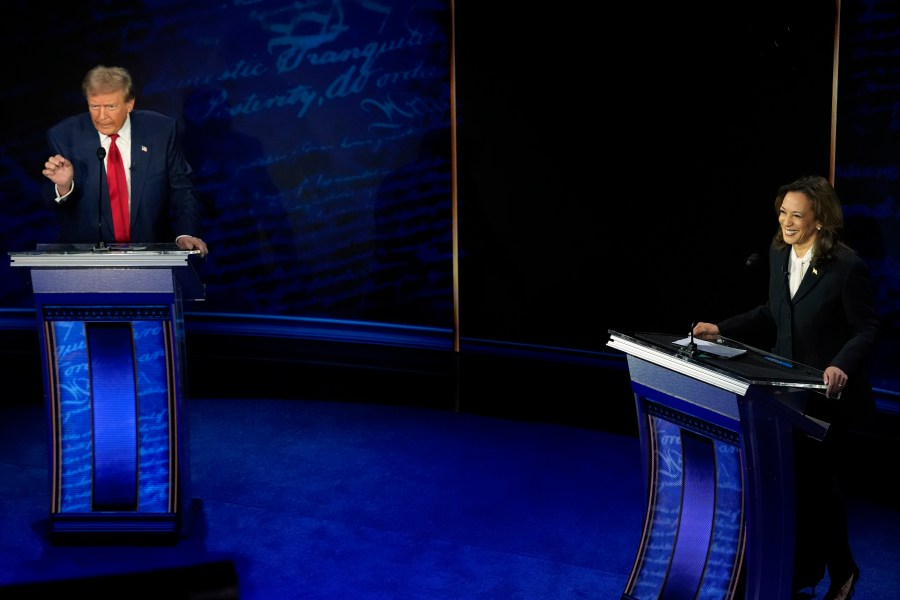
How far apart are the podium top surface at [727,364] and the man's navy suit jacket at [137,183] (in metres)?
1.82

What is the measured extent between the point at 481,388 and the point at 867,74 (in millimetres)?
2459

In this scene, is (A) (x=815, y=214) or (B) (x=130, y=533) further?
(B) (x=130, y=533)

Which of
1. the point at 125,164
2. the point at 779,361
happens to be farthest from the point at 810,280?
the point at 125,164

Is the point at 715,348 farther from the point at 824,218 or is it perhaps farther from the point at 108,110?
the point at 108,110

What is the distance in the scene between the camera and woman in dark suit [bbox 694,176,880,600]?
2.74 metres

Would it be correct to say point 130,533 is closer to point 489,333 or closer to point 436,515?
point 436,515

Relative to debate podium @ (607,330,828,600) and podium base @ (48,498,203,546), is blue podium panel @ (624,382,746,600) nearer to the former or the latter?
debate podium @ (607,330,828,600)

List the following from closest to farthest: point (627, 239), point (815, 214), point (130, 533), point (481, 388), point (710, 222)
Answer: point (815, 214) < point (130, 533) < point (710, 222) < point (627, 239) < point (481, 388)

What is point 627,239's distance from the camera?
14.7 feet

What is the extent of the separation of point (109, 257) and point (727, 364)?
1.95 m

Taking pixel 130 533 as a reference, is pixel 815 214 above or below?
above

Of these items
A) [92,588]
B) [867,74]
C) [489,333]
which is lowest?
[489,333]

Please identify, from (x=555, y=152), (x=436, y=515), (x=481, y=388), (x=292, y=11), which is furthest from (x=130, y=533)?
(x=292, y=11)

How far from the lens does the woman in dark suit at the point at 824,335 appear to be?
274cm
